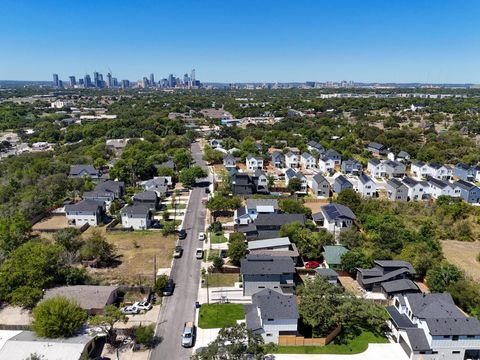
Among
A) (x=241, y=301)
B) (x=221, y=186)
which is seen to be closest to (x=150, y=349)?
(x=241, y=301)

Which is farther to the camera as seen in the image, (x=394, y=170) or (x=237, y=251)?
(x=394, y=170)

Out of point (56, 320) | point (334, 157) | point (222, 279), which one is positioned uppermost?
point (56, 320)

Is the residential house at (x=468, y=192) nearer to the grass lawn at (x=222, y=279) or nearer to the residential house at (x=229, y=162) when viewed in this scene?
the residential house at (x=229, y=162)

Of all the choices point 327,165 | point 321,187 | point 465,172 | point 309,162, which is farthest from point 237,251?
point 465,172

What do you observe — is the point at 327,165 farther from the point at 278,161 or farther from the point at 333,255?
the point at 333,255

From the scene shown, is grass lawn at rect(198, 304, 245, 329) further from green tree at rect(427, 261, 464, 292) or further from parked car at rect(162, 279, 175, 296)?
green tree at rect(427, 261, 464, 292)

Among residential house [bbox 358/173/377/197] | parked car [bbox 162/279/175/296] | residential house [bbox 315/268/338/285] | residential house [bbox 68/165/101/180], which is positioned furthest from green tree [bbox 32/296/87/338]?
residential house [bbox 358/173/377/197]

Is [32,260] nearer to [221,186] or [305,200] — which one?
[221,186]
